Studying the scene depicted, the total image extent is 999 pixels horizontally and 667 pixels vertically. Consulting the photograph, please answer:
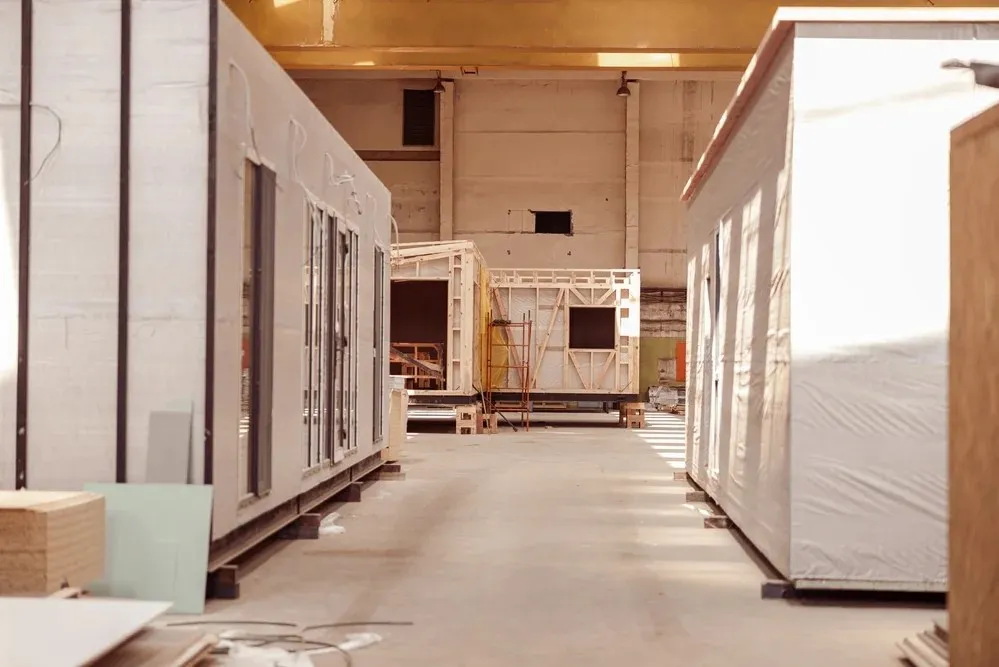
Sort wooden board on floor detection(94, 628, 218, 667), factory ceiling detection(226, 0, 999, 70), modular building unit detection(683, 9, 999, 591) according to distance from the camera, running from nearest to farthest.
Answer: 1. wooden board on floor detection(94, 628, 218, 667)
2. modular building unit detection(683, 9, 999, 591)
3. factory ceiling detection(226, 0, 999, 70)

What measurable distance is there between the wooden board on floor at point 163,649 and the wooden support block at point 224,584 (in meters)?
1.12

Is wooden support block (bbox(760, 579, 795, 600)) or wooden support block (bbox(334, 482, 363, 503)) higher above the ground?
wooden support block (bbox(760, 579, 795, 600))

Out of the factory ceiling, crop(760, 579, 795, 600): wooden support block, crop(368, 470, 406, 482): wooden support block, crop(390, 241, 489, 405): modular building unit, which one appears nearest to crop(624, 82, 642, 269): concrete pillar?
crop(390, 241, 489, 405): modular building unit

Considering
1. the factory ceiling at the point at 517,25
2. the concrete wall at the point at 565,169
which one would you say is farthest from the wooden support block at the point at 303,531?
the concrete wall at the point at 565,169

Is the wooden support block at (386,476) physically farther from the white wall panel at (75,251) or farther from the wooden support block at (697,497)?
the white wall panel at (75,251)

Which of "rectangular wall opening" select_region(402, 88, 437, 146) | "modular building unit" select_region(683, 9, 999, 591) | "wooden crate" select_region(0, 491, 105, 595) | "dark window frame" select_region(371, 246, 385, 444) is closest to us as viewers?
"wooden crate" select_region(0, 491, 105, 595)

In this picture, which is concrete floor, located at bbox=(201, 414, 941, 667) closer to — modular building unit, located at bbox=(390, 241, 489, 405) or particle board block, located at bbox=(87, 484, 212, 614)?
particle board block, located at bbox=(87, 484, 212, 614)

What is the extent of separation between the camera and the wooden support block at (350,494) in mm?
8984

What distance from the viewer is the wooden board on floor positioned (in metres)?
3.58

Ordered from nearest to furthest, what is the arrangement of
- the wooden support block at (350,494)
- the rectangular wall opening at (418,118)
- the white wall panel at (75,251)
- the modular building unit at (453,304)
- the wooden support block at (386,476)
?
the white wall panel at (75,251)
the wooden support block at (350,494)
the wooden support block at (386,476)
the modular building unit at (453,304)
the rectangular wall opening at (418,118)

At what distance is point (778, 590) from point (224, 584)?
3005 mm

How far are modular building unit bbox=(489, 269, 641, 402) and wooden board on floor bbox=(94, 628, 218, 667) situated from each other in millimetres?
15184

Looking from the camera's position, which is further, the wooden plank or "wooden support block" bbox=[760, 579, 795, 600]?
the wooden plank

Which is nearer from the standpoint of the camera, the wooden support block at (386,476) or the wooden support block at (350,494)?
the wooden support block at (350,494)
